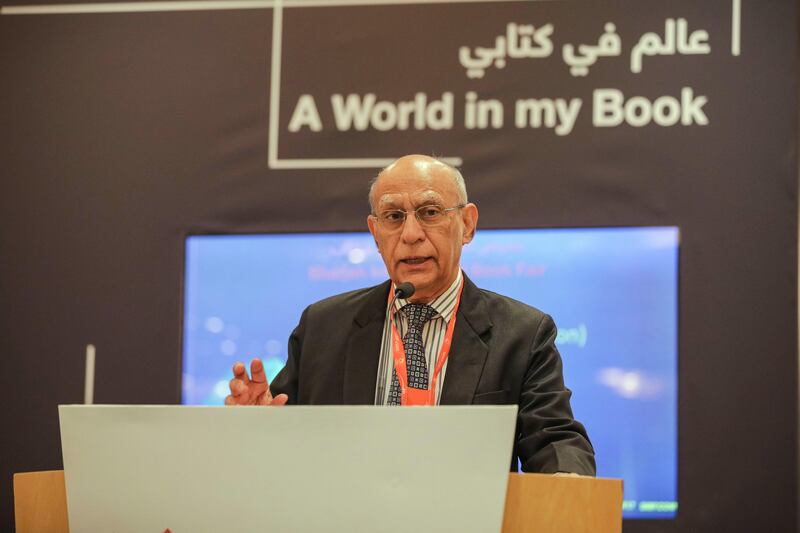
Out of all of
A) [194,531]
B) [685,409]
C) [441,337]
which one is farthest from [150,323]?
[194,531]

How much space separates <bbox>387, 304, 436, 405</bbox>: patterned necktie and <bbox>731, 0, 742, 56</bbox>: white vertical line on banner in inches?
89.5

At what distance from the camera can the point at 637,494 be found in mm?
4055

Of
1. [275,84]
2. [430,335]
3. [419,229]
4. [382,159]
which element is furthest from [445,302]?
[275,84]

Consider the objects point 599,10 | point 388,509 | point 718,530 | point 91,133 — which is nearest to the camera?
point 388,509

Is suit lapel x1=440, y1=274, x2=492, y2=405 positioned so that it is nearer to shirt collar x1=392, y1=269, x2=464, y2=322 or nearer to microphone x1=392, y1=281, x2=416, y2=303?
shirt collar x1=392, y1=269, x2=464, y2=322

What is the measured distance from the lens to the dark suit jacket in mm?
2514

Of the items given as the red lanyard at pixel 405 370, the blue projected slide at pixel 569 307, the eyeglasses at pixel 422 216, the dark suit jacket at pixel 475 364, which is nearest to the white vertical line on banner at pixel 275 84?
the blue projected slide at pixel 569 307

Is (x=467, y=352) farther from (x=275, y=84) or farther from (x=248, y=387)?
(x=275, y=84)

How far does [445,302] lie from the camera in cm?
285

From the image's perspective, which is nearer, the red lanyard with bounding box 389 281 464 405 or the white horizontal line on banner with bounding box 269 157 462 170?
the red lanyard with bounding box 389 281 464 405

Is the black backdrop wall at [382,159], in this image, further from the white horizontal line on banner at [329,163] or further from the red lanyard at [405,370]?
the red lanyard at [405,370]

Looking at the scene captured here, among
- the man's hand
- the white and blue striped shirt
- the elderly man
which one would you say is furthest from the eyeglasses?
the man's hand

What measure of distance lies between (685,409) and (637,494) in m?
0.42

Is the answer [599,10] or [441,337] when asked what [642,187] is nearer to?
[599,10]
